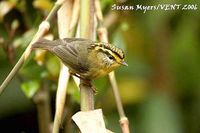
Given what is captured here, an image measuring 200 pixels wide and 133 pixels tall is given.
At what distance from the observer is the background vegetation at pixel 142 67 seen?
7.70 ft

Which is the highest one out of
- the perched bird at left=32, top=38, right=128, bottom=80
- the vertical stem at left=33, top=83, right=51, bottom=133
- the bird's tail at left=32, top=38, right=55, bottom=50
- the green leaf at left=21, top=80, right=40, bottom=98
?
the bird's tail at left=32, top=38, right=55, bottom=50

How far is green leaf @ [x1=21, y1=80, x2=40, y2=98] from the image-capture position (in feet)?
7.34

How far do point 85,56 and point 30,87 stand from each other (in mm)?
481

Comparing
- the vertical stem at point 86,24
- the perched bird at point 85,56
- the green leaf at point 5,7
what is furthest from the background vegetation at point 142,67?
the vertical stem at point 86,24

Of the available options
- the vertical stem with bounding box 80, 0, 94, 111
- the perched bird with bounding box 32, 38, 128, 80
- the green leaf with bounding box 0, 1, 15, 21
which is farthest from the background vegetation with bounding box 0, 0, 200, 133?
the vertical stem with bounding box 80, 0, 94, 111

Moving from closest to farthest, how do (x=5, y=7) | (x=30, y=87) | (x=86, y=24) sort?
(x=86, y=24) < (x=30, y=87) < (x=5, y=7)

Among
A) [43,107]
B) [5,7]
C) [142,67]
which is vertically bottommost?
[43,107]

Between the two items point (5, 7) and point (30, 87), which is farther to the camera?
point (5, 7)

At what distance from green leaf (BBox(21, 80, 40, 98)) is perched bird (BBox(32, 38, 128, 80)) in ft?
1.45

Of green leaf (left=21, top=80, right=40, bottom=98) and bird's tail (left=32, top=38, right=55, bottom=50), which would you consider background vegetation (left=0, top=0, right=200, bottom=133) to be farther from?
bird's tail (left=32, top=38, right=55, bottom=50)

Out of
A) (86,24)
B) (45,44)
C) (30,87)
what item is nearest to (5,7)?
Result: (30,87)

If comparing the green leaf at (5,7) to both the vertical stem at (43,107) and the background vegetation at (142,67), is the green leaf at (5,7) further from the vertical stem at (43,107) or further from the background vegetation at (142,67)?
the vertical stem at (43,107)

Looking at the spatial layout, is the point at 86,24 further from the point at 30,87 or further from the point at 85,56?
the point at 30,87

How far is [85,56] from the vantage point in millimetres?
1839
